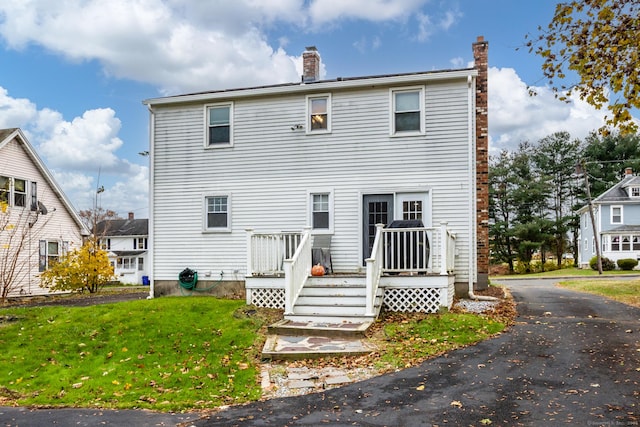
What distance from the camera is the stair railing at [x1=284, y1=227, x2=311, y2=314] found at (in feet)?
35.0

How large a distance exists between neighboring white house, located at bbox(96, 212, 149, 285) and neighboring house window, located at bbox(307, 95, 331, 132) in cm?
2945

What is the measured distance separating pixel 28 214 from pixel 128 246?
25.5 meters

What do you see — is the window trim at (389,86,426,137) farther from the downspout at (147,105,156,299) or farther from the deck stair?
the downspout at (147,105,156,299)

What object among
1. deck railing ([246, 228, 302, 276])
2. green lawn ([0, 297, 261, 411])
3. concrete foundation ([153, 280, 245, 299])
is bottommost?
green lawn ([0, 297, 261, 411])

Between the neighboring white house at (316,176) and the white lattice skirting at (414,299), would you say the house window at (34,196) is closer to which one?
the neighboring white house at (316,176)

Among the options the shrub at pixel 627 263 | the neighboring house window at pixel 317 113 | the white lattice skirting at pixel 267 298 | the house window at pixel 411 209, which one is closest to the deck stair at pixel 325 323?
the white lattice skirting at pixel 267 298

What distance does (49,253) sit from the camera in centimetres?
2472

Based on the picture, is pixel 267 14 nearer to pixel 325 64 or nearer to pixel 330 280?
pixel 325 64

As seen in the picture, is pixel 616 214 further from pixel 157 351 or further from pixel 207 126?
pixel 157 351

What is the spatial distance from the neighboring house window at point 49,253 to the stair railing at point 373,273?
17.9 metres

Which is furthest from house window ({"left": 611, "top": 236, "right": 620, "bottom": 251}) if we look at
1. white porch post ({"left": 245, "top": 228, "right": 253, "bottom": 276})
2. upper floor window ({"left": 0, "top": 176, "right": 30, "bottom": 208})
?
upper floor window ({"left": 0, "top": 176, "right": 30, "bottom": 208})

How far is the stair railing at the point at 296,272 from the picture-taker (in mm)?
10672

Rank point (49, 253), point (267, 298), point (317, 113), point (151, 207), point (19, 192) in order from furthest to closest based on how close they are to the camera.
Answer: point (49, 253) → point (19, 192) → point (151, 207) → point (317, 113) → point (267, 298)

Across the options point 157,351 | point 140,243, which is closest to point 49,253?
point 157,351
